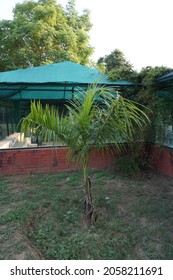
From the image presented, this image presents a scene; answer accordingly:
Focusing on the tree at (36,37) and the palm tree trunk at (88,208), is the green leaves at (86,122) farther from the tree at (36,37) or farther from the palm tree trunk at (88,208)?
the tree at (36,37)

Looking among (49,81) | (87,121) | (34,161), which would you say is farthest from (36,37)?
(87,121)

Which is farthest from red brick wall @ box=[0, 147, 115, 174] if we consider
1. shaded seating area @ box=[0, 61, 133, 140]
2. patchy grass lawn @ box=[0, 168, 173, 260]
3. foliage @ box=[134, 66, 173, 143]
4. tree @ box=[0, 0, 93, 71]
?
tree @ box=[0, 0, 93, 71]

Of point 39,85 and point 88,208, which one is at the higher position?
point 39,85

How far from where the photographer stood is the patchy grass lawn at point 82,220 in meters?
2.58

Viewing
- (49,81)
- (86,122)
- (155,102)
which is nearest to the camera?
(86,122)

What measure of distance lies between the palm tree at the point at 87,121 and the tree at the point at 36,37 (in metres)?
9.10

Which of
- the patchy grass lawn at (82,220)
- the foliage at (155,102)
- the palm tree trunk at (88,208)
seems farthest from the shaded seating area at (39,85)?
the palm tree trunk at (88,208)

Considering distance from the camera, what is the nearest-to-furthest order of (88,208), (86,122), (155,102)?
(86,122) → (88,208) → (155,102)

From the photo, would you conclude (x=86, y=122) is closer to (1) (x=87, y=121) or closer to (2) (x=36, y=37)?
(1) (x=87, y=121)

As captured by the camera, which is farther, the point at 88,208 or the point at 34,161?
the point at 34,161

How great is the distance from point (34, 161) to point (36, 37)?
319 inches

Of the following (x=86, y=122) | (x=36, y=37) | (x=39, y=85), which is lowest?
(x=86, y=122)

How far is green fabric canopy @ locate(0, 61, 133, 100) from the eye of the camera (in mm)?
4988

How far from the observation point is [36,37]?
432 inches
